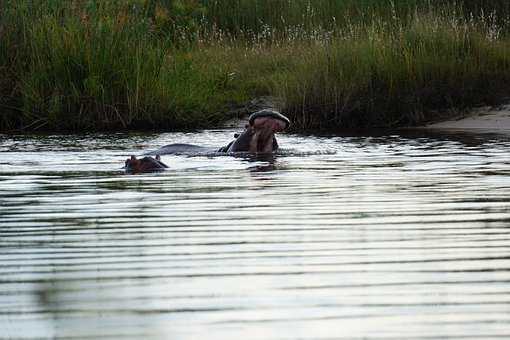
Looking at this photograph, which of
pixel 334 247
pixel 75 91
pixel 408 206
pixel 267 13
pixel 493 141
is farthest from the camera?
pixel 267 13

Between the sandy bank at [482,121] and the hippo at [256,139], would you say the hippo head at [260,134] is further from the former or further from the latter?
the sandy bank at [482,121]

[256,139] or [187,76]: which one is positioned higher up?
[187,76]

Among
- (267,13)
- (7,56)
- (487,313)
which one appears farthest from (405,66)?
(487,313)

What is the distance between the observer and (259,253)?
4.61 metres

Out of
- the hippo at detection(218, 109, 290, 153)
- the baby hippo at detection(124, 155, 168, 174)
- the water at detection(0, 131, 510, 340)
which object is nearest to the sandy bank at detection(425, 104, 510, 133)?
the hippo at detection(218, 109, 290, 153)

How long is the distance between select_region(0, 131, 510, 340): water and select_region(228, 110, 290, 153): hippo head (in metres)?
1.50

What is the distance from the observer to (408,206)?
6.20 meters

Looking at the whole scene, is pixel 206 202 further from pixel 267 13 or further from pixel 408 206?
pixel 267 13

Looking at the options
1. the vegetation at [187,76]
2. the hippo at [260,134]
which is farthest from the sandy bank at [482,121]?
the hippo at [260,134]

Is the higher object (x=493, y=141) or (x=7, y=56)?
(x=7, y=56)

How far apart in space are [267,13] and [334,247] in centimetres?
1587

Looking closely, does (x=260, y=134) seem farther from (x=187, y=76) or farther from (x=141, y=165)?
(x=187, y=76)

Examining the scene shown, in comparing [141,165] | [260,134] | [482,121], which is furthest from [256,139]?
[482,121]

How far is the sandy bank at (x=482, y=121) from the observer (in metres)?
13.7
